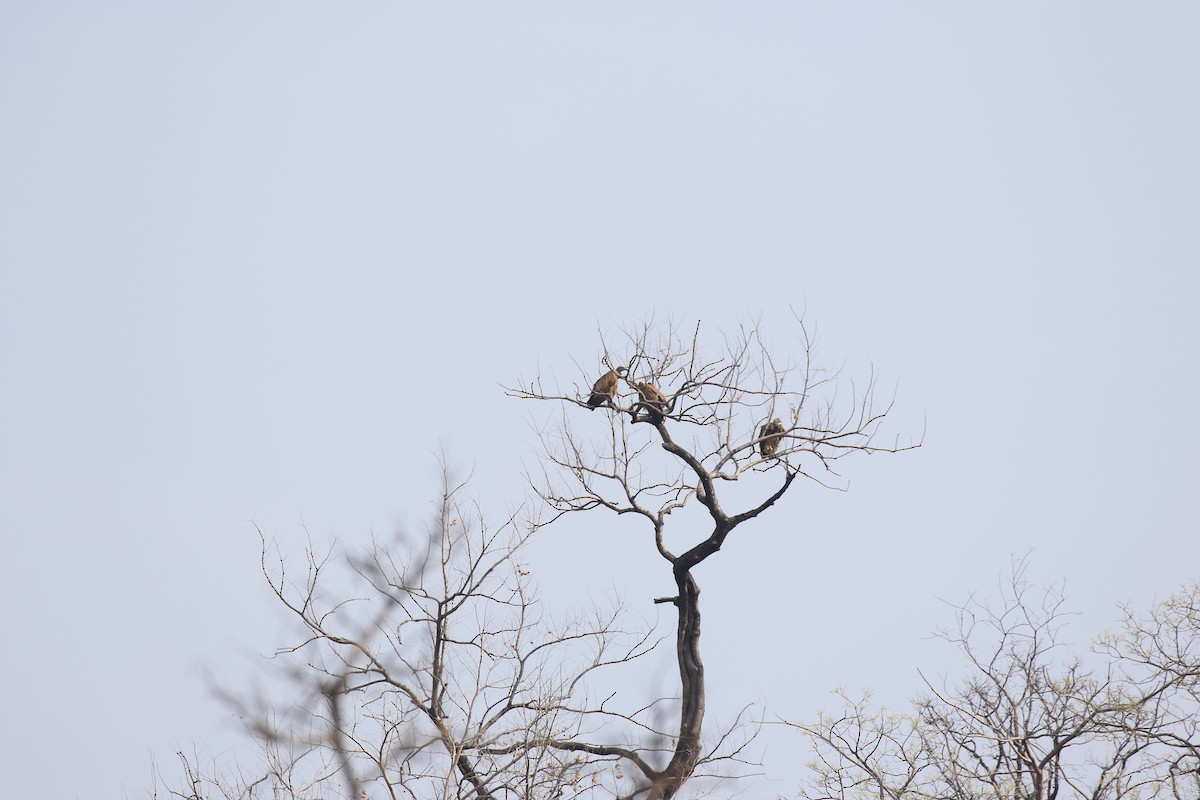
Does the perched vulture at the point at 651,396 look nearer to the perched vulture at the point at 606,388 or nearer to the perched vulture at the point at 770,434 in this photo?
the perched vulture at the point at 606,388

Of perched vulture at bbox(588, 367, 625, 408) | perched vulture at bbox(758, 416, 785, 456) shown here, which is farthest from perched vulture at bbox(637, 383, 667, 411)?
perched vulture at bbox(758, 416, 785, 456)

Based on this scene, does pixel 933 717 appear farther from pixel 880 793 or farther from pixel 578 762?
pixel 578 762

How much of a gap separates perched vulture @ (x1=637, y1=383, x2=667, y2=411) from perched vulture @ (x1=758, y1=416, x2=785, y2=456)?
777 mm

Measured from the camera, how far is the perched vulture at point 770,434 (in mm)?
9344

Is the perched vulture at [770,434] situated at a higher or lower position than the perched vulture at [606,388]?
lower

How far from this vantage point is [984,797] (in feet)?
32.4

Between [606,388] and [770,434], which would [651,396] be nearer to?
[606,388]

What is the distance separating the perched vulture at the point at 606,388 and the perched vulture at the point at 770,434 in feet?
3.71

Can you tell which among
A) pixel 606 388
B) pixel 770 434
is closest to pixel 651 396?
pixel 606 388

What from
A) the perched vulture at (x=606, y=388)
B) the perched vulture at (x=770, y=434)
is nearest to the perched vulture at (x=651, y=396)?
the perched vulture at (x=606, y=388)

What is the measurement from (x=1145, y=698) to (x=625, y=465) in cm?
470

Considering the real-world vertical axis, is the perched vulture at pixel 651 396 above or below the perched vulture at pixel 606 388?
below

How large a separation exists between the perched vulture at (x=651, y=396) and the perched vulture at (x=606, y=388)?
217 millimetres

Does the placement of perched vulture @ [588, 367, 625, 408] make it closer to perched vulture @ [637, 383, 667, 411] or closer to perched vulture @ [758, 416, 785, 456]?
perched vulture @ [637, 383, 667, 411]
